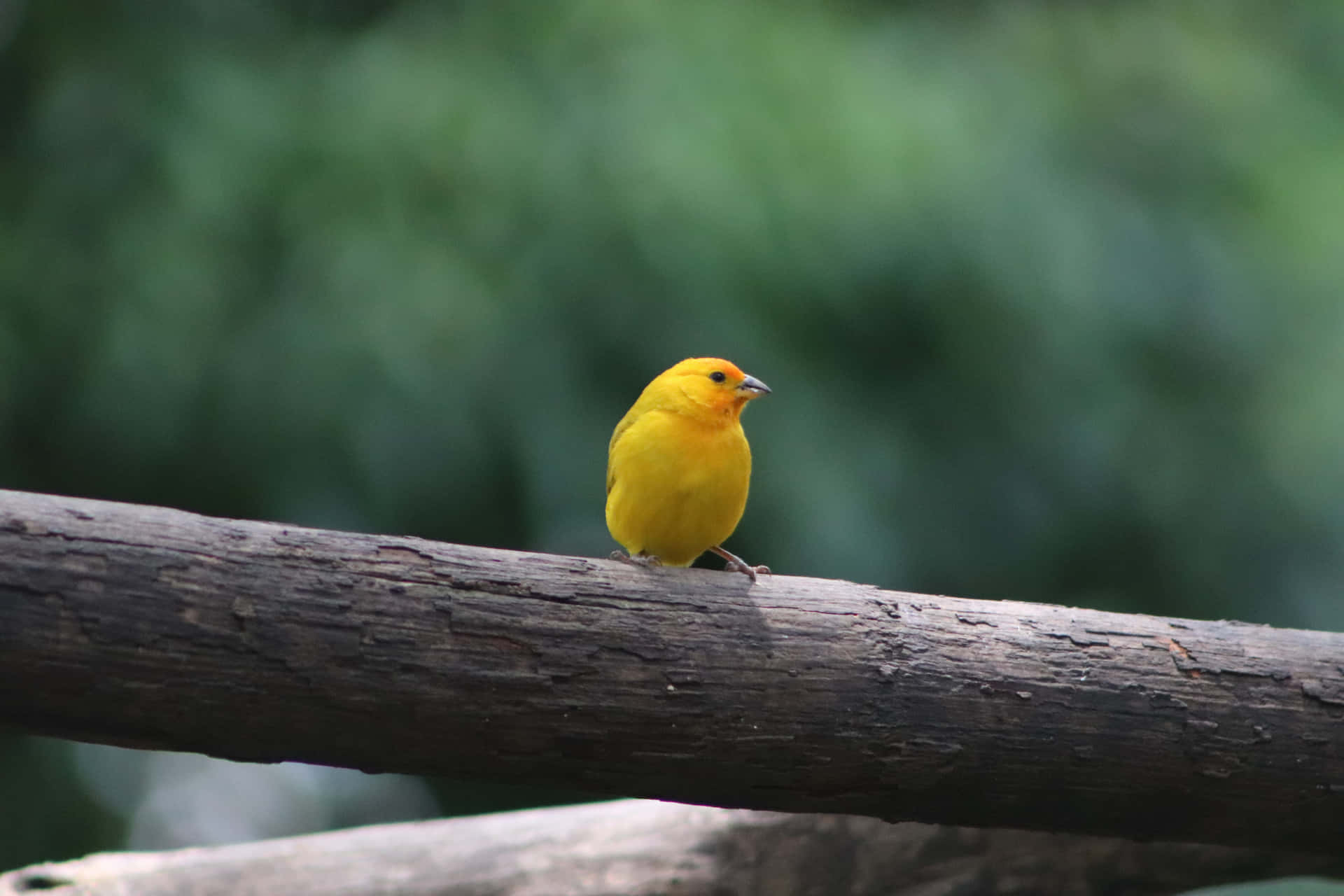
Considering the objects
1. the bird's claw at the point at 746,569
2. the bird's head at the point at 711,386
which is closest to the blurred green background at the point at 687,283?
the bird's head at the point at 711,386

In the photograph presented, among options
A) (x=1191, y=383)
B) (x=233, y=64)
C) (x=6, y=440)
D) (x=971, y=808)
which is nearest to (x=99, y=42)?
(x=233, y=64)

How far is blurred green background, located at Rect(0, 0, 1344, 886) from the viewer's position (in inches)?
208

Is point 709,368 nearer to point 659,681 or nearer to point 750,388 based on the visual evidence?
point 750,388

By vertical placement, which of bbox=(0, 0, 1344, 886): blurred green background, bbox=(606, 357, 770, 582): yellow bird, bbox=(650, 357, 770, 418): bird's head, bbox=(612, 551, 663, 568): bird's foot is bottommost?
bbox=(612, 551, 663, 568): bird's foot

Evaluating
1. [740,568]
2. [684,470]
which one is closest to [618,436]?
[684,470]

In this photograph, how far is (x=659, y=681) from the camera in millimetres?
2490

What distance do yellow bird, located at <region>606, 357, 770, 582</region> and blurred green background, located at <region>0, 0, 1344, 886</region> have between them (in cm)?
203

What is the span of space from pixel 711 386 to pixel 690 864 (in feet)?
5.25

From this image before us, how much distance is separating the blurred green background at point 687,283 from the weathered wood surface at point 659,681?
2.92 m

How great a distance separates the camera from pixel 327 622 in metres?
2.29

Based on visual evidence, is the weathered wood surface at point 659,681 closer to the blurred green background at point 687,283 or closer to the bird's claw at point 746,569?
the bird's claw at point 746,569

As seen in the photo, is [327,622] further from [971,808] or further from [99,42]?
[99,42]

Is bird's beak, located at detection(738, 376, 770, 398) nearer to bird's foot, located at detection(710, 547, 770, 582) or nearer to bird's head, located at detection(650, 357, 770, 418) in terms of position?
bird's head, located at detection(650, 357, 770, 418)

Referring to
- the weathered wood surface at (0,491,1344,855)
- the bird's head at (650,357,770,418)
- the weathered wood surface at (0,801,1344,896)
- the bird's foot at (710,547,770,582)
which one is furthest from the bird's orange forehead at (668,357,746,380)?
the weathered wood surface at (0,801,1344,896)
